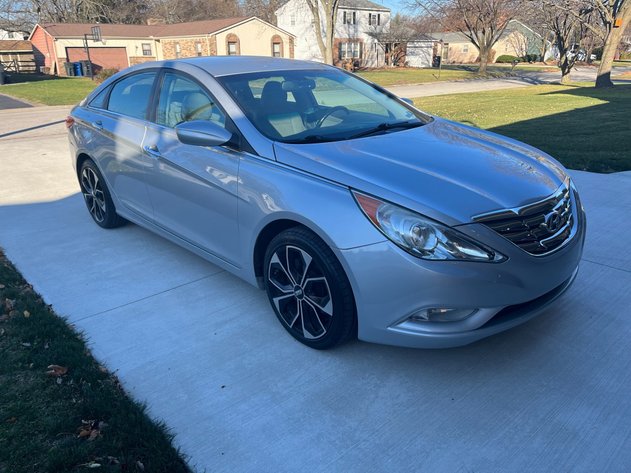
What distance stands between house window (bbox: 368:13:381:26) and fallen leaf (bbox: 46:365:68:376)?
175ft

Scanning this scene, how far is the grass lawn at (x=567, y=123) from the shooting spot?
770cm

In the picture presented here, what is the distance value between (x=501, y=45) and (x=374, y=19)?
25132 millimetres

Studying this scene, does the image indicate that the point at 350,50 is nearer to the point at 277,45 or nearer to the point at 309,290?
the point at 277,45

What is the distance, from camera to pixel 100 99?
→ 5070mm

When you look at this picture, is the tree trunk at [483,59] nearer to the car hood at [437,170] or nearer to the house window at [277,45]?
the house window at [277,45]

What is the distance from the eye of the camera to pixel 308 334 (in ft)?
10.2

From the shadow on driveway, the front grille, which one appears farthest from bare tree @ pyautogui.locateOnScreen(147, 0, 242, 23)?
the front grille

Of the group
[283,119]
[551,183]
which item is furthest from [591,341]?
[283,119]

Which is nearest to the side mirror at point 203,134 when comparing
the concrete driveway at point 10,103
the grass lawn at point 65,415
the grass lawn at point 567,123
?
the grass lawn at point 65,415

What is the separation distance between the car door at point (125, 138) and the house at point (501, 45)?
66.0 metres

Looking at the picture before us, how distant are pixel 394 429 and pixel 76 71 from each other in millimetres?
42143

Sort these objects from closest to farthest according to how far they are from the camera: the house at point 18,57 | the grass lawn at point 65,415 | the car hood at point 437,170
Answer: the grass lawn at point 65,415
the car hood at point 437,170
the house at point 18,57

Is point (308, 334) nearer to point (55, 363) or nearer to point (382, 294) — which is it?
point (382, 294)

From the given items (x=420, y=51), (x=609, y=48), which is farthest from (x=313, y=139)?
(x=420, y=51)
